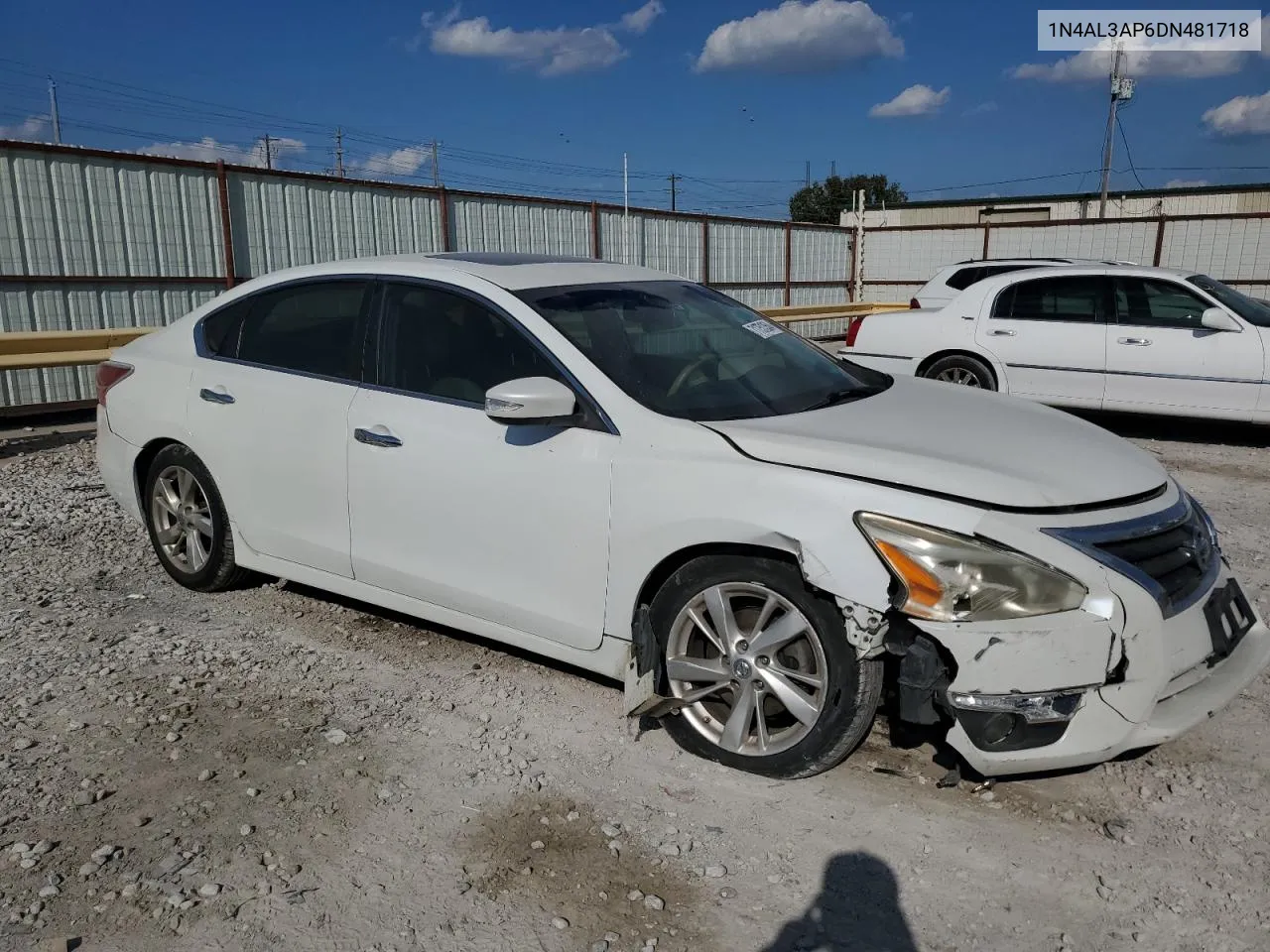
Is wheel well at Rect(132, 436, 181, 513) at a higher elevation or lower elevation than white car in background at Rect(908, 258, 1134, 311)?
lower

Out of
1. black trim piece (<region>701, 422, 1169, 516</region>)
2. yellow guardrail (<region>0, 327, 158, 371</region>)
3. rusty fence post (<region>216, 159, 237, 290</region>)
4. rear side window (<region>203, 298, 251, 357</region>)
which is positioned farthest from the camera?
rusty fence post (<region>216, 159, 237, 290</region>)

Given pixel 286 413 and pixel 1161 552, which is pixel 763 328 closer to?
pixel 1161 552

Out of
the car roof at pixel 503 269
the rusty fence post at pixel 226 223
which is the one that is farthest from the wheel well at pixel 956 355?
the rusty fence post at pixel 226 223

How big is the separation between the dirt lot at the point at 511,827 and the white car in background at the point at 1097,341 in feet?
18.0

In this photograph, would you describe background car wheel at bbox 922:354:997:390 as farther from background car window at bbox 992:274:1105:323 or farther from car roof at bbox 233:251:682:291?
→ car roof at bbox 233:251:682:291

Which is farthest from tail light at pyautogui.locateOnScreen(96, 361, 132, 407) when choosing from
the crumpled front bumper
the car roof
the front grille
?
the front grille

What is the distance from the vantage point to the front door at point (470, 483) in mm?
3473

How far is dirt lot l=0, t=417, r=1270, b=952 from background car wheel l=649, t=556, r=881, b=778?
0.45 feet

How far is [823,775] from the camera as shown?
10.9 ft

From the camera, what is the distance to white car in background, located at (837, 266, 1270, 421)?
8.45 metres

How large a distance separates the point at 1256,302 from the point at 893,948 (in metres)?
8.59

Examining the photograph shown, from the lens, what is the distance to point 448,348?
3959mm

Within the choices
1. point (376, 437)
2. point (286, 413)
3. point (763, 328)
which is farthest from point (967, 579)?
point (286, 413)

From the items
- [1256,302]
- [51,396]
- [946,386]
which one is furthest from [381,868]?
[51,396]
